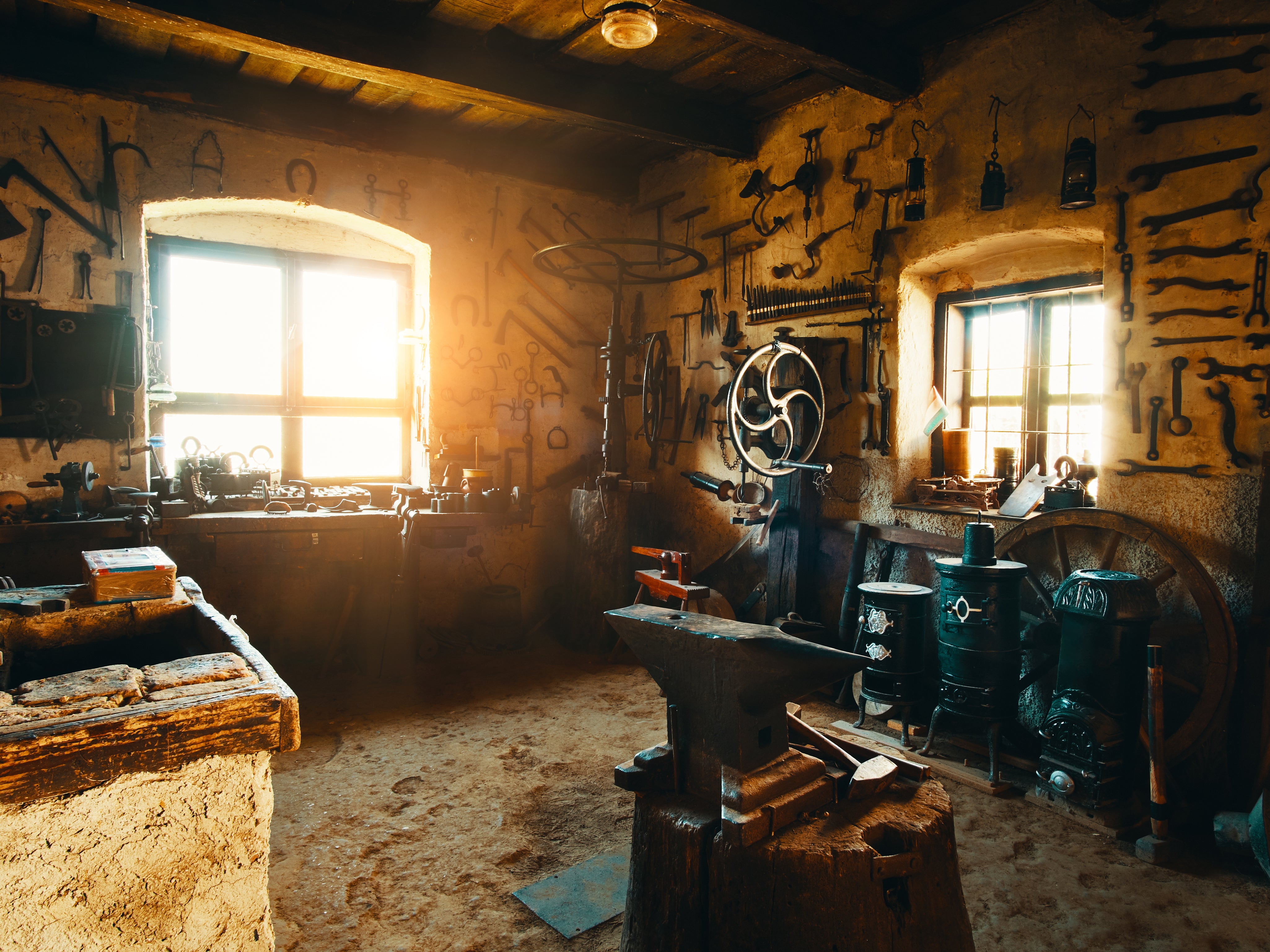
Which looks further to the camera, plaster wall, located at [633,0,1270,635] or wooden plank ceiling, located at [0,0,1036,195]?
wooden plank ceiling, located at [0,0,1036,195]

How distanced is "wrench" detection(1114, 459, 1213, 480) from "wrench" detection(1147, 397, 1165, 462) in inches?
1.6

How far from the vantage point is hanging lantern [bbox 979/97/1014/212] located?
12.3ft

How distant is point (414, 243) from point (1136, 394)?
14.6 feet

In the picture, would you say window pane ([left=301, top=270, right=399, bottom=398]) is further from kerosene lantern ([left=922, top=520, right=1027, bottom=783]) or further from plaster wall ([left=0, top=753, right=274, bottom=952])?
plaster wall ([left=0, top=753, right=274, bottom=952])

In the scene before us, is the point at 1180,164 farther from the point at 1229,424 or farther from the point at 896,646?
the point at 896,646

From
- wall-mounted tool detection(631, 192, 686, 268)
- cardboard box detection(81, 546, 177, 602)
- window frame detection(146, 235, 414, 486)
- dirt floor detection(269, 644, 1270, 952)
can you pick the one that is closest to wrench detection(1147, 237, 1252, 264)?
dirt floor detection(269, 644, 1270, 952)

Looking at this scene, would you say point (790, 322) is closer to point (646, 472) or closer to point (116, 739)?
point (646, 472)

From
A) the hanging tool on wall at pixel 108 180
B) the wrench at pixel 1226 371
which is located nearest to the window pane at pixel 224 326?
the hanging tool on wall at pixel 108 180

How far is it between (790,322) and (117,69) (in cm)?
406

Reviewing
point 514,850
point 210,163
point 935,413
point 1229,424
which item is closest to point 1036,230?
point 935,413

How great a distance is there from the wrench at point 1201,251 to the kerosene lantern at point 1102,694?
1.33 metres

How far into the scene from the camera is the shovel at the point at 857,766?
5.59 ft

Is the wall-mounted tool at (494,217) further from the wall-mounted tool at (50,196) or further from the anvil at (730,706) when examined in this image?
the anvil at (730,706)

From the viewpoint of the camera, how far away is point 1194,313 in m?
3.20
